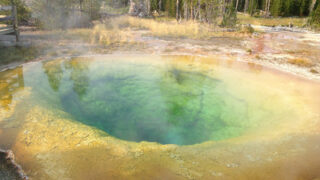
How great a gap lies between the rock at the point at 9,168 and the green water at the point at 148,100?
63.7 inches

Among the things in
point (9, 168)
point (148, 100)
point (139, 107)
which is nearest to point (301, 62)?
point (148, 100)

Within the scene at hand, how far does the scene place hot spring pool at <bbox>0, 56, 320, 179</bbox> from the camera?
12.9 ft

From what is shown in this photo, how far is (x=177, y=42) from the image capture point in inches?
463

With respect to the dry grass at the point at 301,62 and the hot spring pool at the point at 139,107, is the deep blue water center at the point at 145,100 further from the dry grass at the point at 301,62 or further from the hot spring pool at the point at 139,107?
the dry grass at the point at 301,62

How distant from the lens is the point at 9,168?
3.32 m

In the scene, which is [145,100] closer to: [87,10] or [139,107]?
[139,107]

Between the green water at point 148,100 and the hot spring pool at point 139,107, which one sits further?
the green water at point 148,100

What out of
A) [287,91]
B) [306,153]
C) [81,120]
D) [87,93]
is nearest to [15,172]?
[81,120]

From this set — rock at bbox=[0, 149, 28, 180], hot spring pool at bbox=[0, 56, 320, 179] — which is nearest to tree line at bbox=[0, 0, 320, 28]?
hot spring pool at bbox=[0, 56, 320, 179]

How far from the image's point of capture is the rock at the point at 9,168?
3162 millimetres

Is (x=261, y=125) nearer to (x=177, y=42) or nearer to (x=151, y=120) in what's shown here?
(x=151, y=120)

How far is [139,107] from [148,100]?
0.36 meters

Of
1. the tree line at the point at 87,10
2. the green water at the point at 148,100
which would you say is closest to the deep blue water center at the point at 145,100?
the green water at the point at 148,100

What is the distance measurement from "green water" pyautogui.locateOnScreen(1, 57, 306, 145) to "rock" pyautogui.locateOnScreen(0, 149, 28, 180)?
63.7 inches
